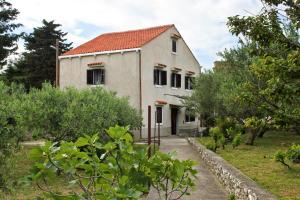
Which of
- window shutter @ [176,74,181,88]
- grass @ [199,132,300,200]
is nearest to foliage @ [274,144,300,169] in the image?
grass @ [199,132,300,200]

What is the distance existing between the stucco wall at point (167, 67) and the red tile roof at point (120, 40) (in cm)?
63

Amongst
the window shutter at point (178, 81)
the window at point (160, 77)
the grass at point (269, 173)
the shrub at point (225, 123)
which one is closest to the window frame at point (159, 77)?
the window at point (160, 77)

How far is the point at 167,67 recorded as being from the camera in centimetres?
3450

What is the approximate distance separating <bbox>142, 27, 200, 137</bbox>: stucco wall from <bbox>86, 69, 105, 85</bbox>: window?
3.69m

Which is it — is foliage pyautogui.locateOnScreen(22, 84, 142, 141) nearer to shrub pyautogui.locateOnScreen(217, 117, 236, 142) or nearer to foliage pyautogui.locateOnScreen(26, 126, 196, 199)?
foliage pyautogui.locateOnScreen(26, 126, 196, 199)

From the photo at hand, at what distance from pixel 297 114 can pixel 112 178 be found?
5.42m

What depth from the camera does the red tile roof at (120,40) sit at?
32.2m

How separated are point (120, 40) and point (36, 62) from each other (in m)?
14.3

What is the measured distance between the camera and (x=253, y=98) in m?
7.81

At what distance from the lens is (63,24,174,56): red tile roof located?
106 feet

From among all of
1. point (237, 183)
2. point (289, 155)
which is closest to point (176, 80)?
point (289, 155)

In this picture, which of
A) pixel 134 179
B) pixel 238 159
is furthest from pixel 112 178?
pixel 238 159

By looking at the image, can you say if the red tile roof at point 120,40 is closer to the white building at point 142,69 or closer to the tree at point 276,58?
the white building at point 142,69

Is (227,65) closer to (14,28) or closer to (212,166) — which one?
(212,166)
